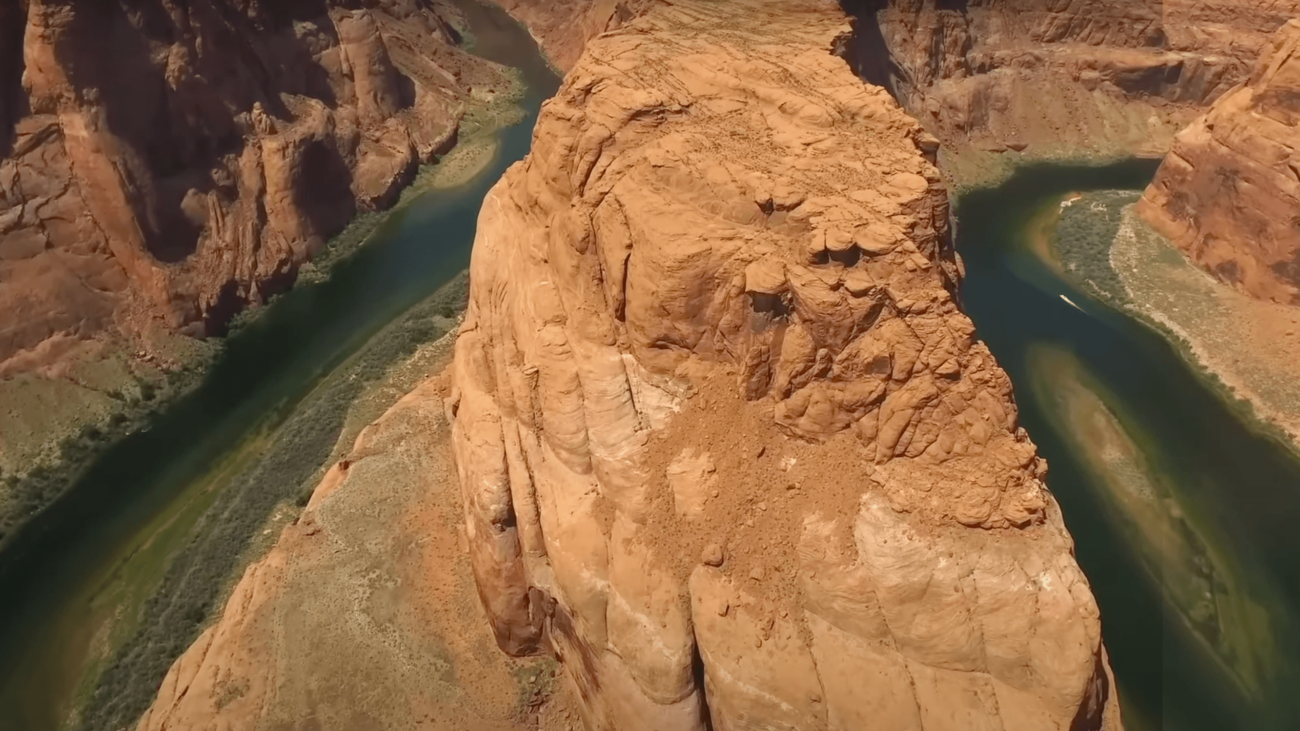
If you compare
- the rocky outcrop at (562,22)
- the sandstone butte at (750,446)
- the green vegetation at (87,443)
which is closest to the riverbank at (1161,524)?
the sandstone butte at (750,446)

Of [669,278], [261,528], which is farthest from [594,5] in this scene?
[669,278]

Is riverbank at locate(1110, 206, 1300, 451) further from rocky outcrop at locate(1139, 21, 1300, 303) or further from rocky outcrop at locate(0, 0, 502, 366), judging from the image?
rocky outcrop at locate(0, 0, 502, 366)

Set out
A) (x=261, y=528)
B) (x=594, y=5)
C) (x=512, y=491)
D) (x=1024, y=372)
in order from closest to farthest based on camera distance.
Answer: (x=512, y=491) < (x=261, y=528) < (x=1024, y=372) < (x=594, y=5)

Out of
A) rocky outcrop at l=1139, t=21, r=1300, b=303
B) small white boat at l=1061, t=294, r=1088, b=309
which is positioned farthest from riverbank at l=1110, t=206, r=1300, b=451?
small white boat at l=1061, t=294, r=1088, b=309

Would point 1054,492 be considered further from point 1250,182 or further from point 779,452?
point 1250,182

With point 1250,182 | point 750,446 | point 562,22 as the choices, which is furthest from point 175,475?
point 562,22

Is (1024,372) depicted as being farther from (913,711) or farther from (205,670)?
(205,670)
